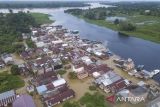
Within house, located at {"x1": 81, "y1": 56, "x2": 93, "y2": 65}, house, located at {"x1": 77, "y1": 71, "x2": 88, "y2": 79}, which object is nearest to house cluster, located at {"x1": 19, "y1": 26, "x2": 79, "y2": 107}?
house, located at {"x1": 77, "y1": 71, "x2": 88, "y2": 79}

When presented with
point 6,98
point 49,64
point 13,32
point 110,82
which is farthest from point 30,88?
point 13,32


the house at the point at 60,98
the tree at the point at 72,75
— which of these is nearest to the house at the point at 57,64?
the tree at the point at 72,75

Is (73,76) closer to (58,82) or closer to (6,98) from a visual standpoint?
(58,82)

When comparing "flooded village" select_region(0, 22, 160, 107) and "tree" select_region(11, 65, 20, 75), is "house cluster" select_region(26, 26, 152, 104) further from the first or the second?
"tree" select_region(11, 65, 20, 75)

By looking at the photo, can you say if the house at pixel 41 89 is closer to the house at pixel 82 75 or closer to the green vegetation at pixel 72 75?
the green vegetation at pixel 72 75

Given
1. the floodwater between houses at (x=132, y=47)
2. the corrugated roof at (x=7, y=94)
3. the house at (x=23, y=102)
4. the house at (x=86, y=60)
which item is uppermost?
the house at (x=23, y=102)

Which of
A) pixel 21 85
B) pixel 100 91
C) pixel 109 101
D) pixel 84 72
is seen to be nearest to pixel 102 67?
pixel 84 72
